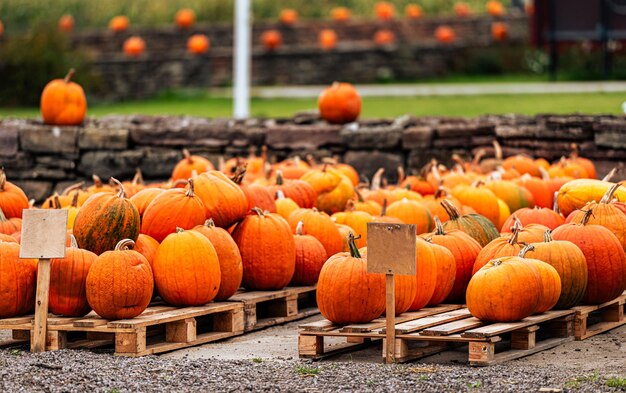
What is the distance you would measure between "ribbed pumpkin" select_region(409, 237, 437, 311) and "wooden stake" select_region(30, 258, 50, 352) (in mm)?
1956

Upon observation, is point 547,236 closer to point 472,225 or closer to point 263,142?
point 472,225

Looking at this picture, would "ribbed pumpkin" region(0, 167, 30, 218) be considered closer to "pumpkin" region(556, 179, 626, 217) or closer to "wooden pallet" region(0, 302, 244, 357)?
"wooden pallet" region(0, 302, 244, 357)

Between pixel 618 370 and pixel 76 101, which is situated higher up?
pixel 76 101

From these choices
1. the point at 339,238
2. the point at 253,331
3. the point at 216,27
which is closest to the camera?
the point at 253,331

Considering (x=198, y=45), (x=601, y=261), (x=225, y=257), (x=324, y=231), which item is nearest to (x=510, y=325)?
(x=601, y=261)

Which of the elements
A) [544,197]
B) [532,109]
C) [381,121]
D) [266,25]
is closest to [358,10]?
[266,25]

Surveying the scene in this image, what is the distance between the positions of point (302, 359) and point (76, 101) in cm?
663

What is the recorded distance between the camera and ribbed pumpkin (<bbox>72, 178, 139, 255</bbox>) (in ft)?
22.1

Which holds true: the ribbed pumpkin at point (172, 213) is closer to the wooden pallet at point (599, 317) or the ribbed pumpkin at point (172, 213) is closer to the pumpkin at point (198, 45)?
the wooden pallet at point (599, 317)

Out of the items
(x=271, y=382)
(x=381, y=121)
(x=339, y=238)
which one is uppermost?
(x=381, y=121)

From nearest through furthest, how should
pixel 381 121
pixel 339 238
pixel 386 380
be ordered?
1. pixel 386 380
2. pixel 339 238
3. pixel 381 121

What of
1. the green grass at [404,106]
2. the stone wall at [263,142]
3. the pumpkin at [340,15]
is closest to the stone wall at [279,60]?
the green grass at [404,106]

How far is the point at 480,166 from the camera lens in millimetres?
10797

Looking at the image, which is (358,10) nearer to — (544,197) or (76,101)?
(76,101)
